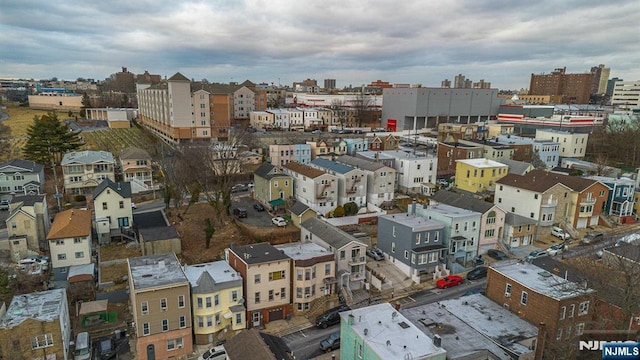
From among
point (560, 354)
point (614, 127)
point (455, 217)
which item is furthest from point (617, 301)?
point (614, 127)

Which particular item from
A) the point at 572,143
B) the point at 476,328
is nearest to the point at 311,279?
the point at 476,328

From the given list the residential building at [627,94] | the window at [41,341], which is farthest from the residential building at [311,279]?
the residential building at [627,94]

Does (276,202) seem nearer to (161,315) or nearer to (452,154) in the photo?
(161,315)

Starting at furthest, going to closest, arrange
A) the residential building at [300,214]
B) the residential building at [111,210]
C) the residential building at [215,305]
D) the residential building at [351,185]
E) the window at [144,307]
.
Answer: the residential building at [351,185] < the residential building at [300,214] < the residential building at [111,210] < the residential building at [215,305] < the window at [144,307]

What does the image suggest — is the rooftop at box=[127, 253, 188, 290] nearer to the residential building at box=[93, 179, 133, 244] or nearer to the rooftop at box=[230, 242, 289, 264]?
the rooftop at box=[230, 242, 289, 264]

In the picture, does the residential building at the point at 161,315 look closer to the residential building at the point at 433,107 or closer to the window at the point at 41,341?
the window at the point at 41,341

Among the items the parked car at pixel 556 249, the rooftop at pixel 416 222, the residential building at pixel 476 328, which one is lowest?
the parked car at pixel 556 249

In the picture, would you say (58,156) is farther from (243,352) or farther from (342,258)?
(243,352)
